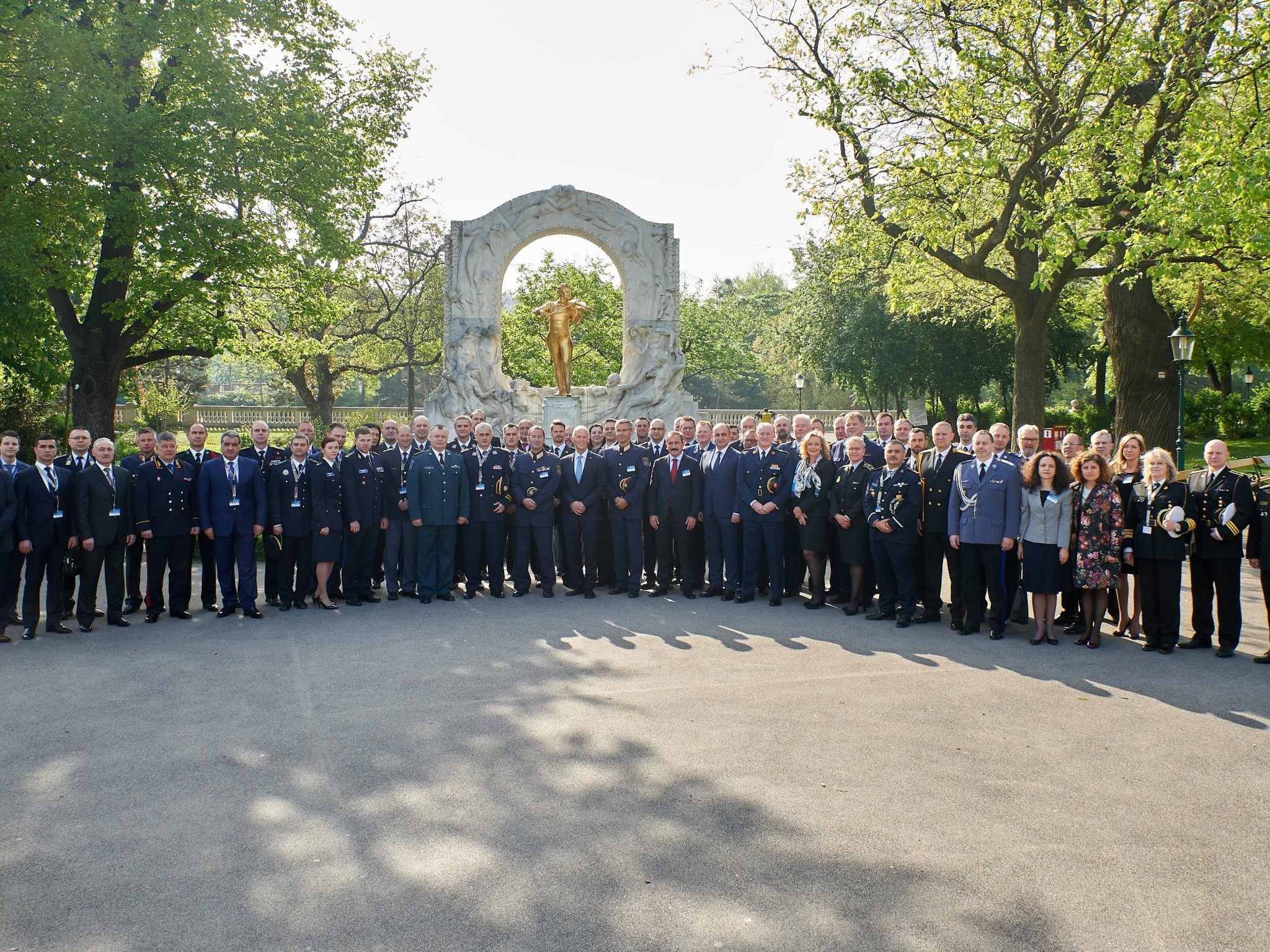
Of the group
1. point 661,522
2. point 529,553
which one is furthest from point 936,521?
point 529,553

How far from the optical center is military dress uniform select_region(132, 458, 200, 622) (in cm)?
842

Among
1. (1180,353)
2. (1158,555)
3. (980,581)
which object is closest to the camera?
(1158,555)

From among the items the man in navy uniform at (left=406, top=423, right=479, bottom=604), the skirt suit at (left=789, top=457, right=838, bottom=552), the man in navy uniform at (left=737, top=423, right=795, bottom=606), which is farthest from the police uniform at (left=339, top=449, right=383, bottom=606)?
the skirt suit at (left=789, top=457, right=838, bottom=552)

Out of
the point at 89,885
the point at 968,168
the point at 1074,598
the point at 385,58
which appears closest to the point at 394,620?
the point at 89,885

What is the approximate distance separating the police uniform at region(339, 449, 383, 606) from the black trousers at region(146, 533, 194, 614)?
1418 millimetres

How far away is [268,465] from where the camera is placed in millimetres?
8977

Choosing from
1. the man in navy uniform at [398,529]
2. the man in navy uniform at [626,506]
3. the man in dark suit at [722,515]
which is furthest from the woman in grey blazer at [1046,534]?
the man in navy uniform at [398,529]

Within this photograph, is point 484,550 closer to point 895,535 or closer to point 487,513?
point 487,513

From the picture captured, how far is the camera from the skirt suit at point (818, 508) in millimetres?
8961

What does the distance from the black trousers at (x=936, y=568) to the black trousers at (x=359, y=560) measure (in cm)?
Answer: 535

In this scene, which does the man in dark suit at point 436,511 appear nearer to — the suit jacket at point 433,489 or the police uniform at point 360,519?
the suit jacket at point 433,489

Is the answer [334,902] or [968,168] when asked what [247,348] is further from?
[334,902]

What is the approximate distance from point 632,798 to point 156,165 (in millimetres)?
14678

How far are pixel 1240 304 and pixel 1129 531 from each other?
2209 cm
